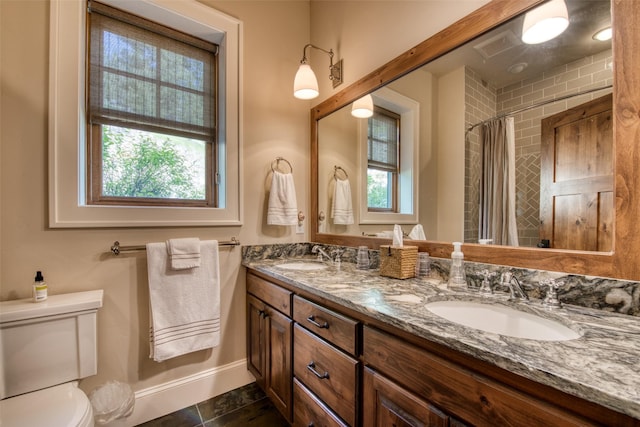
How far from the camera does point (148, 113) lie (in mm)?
1664

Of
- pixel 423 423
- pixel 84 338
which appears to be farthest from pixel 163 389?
pixel 423 423

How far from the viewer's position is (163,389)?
1.59 metres

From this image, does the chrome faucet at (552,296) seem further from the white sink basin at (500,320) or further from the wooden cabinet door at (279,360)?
the wooden cabinet door at (279,360)

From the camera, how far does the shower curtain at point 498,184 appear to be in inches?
42.7

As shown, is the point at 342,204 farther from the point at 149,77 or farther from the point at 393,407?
the point at 149,77

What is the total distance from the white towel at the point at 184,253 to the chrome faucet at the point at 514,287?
1485mm

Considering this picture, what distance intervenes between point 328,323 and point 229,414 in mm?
1054

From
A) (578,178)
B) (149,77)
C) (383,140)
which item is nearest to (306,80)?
(383,140)

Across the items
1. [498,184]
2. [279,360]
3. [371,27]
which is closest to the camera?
[498,184]

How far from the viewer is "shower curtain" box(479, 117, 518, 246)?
42.7 inches

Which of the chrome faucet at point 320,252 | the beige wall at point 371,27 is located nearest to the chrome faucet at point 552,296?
the beige wall at point 371,27

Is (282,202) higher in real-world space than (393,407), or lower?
higher

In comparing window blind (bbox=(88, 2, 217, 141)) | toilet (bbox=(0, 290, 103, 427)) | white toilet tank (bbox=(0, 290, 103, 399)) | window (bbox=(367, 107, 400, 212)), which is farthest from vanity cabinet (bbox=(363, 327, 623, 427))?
window blind (bbox=(88, 2, 217, 141))

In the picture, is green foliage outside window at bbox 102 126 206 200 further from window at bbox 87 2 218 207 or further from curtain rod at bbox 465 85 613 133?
curtain rod at bbox 465 85 613 133
